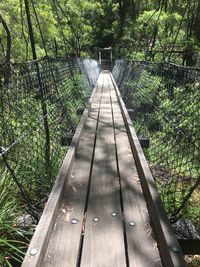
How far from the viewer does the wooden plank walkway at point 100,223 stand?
1.38m

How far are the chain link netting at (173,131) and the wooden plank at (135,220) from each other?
0.27 m

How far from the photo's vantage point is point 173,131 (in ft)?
11.1

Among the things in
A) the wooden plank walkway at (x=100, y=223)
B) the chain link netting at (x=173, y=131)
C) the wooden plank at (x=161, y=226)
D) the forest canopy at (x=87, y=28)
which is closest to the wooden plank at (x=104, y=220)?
the wooden plank walkway at (x=100, y=223)

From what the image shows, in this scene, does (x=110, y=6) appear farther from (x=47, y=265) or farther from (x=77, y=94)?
(x=47, y=265)

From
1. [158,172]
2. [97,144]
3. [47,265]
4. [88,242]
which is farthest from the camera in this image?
[158,172]

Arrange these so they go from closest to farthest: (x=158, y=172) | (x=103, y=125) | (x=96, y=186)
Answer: (x=96, y=186)
(x=158, y=172)
(x=103, y=125)

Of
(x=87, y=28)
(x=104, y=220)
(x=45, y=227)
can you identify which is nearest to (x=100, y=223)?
(x=104, y=220)

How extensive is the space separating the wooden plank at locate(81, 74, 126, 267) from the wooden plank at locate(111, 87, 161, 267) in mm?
41

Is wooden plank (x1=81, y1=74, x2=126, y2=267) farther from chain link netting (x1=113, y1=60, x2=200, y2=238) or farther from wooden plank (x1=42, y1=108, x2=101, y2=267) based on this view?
chain link netting (x1=113, y1=60, x2=200, y2=238)

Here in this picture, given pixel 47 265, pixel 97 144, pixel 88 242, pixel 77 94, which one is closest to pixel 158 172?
pixel 97 144

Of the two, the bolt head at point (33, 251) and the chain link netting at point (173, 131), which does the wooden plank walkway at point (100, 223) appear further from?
the chain link netting at point (173, 131)

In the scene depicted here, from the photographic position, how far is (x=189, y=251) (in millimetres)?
1953

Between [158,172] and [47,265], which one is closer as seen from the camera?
[47,265]

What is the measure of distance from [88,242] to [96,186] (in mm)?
625
